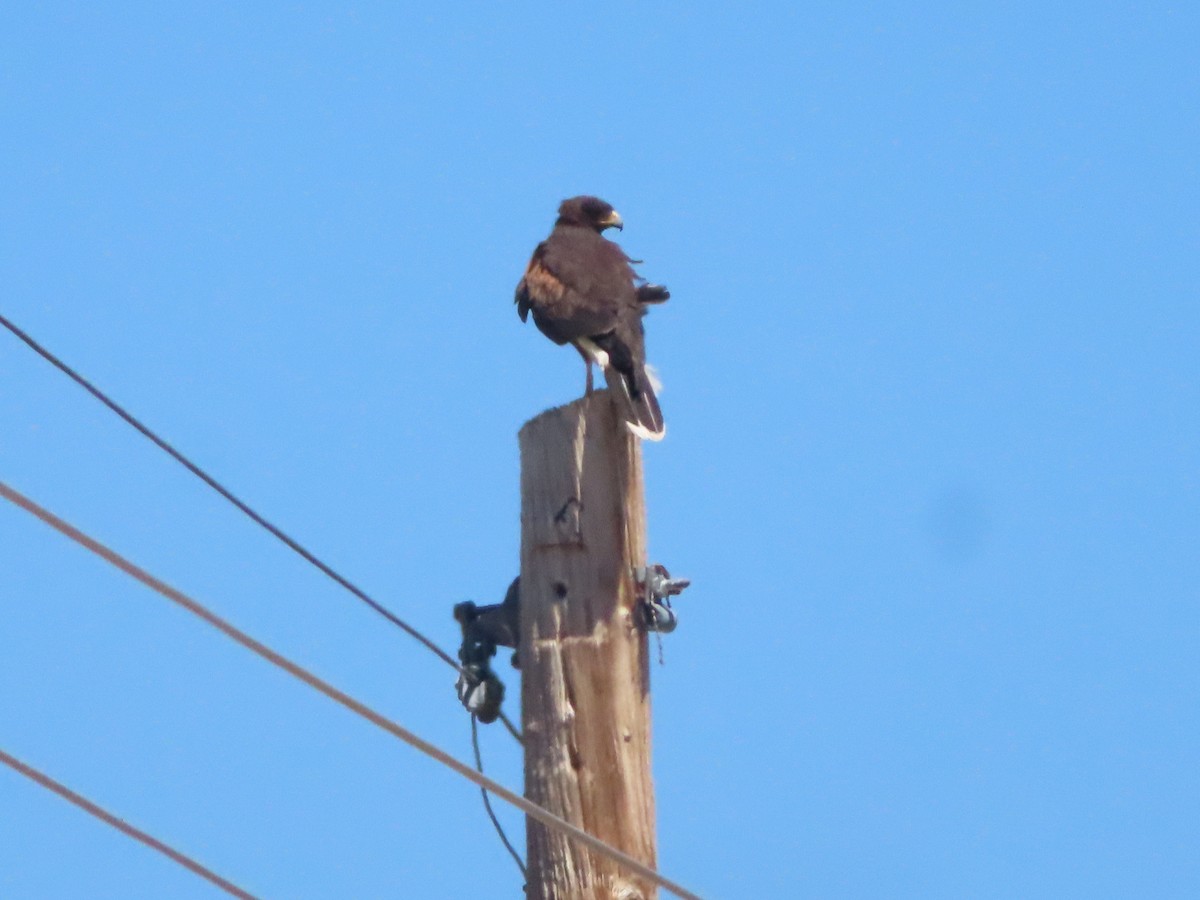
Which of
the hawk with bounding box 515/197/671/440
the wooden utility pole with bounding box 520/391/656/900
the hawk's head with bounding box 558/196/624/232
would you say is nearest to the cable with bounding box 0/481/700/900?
the wooden utility pole with bounding box 520/391/656/900

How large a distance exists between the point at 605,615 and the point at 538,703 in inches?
11.8

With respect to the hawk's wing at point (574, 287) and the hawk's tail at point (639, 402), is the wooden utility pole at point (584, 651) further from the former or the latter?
the hawk's wing at point (574, 287)

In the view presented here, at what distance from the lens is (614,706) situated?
5.06 metres

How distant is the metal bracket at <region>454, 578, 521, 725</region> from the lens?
5383 millimetres

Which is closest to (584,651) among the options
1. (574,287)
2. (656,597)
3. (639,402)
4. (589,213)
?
(656,597)

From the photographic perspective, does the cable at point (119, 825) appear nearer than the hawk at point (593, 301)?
Yes

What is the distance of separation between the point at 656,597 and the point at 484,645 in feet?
1.89

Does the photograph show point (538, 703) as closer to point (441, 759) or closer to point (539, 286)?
point (441, 759)

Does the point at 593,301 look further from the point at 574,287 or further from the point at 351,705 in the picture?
the point at 351,705

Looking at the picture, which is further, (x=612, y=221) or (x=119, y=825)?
(x=612, y=221)

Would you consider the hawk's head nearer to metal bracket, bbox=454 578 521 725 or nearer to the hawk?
the hawk

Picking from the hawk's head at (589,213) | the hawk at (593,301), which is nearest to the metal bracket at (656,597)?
the hawk at (593,301)

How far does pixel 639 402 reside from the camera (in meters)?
6.06

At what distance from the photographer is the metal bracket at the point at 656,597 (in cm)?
521
